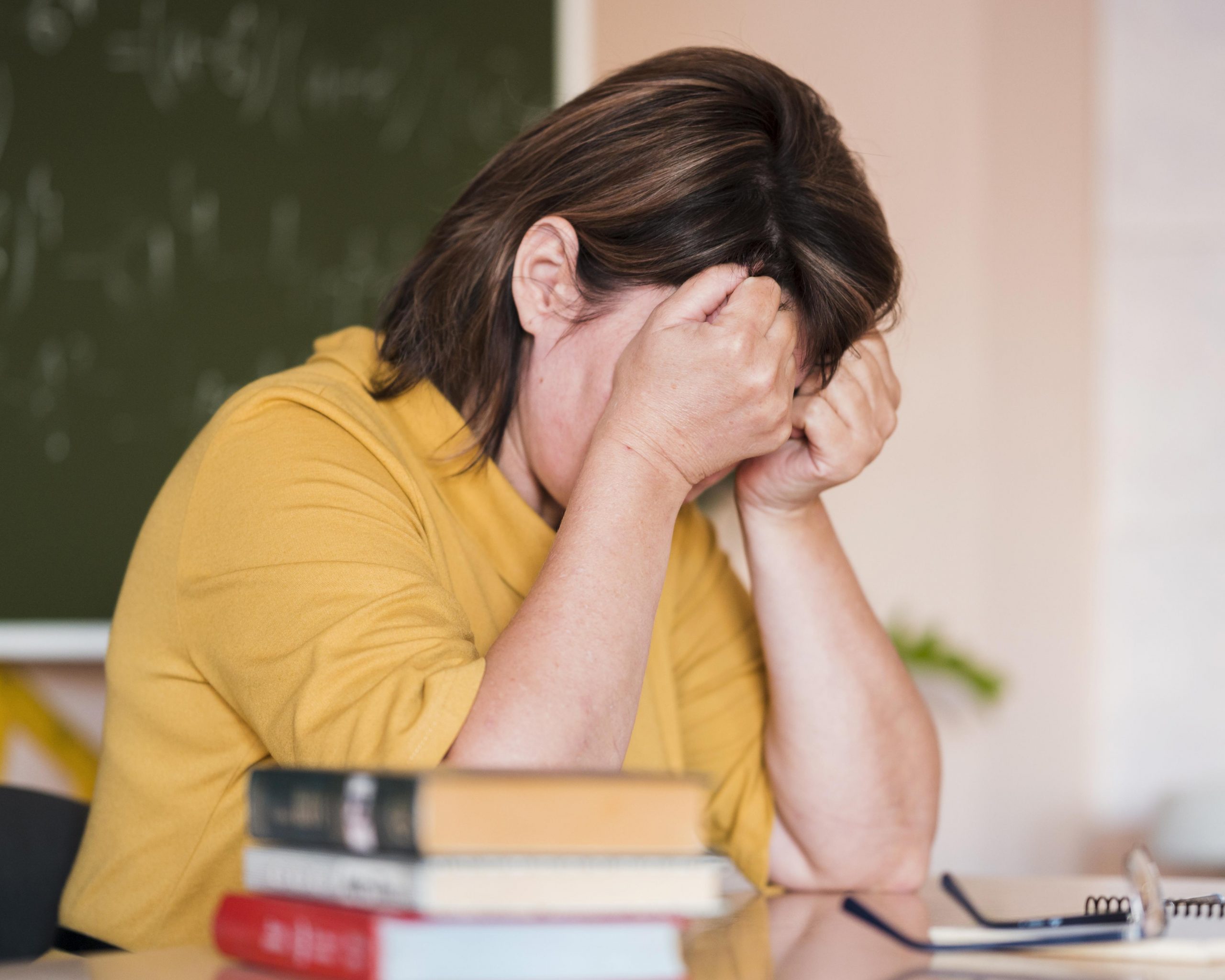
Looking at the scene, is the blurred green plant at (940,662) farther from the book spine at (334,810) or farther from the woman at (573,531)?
the book spine at (334,810)

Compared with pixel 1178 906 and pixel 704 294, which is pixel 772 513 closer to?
pixel 704 294

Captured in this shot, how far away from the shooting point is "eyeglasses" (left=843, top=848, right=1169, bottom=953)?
744 mm

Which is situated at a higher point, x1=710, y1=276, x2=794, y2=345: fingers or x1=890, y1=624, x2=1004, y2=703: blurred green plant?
x1=710, y1=276, x2=794, y2=345: fingers

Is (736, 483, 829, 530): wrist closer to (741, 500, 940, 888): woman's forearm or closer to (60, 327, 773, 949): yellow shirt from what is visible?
(741, 500, 940, 888): woman's forearm

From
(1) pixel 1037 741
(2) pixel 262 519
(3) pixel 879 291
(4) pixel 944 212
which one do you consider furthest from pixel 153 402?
(1) pixel 1037 741

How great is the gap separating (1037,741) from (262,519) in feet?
6.70

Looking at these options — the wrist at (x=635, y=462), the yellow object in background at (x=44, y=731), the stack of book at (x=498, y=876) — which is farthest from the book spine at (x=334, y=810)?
the yellow object in background at (x=44, y=731)

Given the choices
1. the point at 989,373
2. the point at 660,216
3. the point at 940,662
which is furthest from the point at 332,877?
the point at 989,373

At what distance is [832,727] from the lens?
1146 millimetres

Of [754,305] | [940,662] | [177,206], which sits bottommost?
[940,662]

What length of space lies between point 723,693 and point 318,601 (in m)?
0.57

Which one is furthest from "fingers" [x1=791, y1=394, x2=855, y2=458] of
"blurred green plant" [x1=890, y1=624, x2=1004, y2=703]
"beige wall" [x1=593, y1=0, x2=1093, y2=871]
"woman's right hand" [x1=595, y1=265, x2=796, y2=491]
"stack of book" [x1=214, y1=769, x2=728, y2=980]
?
"beige wall" [x1=593, y1=0, x2=1093, y2=871]

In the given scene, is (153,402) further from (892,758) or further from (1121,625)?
(1121,625)

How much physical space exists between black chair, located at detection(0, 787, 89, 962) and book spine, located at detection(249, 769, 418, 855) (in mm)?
566
